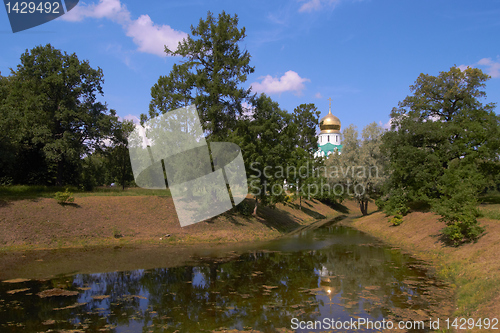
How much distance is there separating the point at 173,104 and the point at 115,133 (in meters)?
6.99

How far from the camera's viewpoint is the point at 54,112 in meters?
29.6

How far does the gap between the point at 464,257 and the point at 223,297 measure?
1193 centimetres

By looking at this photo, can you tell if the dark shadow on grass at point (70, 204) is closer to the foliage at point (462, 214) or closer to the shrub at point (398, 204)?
the foliage at point (462, 214)

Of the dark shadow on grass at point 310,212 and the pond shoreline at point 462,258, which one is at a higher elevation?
the pond shoreline at point 462,258

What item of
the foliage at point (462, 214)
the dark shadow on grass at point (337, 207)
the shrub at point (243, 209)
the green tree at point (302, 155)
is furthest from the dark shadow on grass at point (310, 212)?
the foliage at point (462, 214)

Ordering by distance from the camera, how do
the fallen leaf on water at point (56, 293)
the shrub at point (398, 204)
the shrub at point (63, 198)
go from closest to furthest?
the fallen leaf on water at point (56, 293)
the shrub at point (63, 198)
the shrub at point (398, 204)

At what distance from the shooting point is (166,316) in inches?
368

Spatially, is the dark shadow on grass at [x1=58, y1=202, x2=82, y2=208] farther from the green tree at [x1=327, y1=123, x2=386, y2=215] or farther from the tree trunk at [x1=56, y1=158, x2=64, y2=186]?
the green tree at [x1=327, y1=123, x2=386, y2=215]

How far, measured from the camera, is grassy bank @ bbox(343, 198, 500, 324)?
374 inches

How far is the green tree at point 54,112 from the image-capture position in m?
27.9

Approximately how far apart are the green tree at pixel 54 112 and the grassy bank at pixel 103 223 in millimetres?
3814

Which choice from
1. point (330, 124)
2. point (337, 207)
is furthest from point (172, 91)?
point (330, 124)

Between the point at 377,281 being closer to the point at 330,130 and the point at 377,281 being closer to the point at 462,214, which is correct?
the point at 462,214

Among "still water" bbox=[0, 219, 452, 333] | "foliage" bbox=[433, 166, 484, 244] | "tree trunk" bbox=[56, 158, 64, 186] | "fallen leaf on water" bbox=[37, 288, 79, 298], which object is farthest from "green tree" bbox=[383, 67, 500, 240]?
"tree trunk" bbox=[56, 158, 64, 186]
